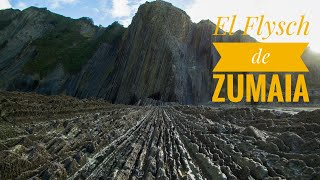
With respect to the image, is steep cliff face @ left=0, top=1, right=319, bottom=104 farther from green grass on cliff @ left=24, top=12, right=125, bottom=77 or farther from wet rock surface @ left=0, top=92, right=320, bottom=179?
wet rock surface @ left=0, top=92, right=320, bottom=179

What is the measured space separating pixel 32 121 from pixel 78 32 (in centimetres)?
9621

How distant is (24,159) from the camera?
354 inches

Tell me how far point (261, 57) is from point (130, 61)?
2448cm

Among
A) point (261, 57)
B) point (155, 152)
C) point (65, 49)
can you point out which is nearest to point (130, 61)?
point (261, 57)

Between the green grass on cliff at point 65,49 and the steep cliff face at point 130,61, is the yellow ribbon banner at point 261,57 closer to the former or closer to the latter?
the steep cliff face at point 130,61

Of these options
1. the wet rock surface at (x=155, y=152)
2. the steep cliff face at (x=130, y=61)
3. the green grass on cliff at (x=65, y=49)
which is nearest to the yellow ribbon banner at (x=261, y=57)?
the steep cliff face at (x=130, y=61)

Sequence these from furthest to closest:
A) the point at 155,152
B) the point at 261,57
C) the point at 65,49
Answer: the point at 65,49 < the point at 261,57 < the point at 155,152

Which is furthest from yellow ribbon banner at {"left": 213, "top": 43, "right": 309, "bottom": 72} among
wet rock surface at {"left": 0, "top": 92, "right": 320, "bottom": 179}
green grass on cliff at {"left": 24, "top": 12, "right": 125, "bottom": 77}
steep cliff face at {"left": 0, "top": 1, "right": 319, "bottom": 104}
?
wet rock surface at {"left": 0, "top": 92, "right": 320, "bottom": 179}

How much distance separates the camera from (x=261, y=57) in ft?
222

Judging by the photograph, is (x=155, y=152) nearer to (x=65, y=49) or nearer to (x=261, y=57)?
(x=261, y=57)

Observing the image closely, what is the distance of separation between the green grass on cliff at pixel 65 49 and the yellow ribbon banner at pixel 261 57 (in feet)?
97.8

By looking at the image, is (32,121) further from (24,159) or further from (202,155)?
(202,155)

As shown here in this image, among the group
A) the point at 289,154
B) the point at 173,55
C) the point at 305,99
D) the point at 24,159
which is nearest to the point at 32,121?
the point at 24,159

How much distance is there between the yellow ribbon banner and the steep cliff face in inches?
216
